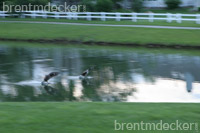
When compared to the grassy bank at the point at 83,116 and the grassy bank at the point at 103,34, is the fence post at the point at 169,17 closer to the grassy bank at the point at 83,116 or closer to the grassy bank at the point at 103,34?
the grassy bank at the point at 103,34

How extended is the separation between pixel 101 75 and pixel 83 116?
24.2 ft

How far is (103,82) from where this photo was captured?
42.8ft

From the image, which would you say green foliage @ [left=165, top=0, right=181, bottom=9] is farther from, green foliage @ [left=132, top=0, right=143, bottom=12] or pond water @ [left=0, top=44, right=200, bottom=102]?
pond water @ [left=0, top=44, right=200, bottom=102]

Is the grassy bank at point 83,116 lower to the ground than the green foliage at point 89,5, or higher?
lower

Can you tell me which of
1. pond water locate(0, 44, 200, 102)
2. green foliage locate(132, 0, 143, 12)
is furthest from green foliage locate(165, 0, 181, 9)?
pond water locate(0, 44, 200, 102)

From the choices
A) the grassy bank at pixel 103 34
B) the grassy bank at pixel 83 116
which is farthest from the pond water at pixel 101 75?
the grassy bank at pixel 103 34

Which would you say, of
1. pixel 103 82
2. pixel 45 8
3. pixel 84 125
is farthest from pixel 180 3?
pixel 84 125

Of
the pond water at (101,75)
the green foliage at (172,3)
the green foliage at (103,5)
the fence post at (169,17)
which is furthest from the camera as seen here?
the green foliage at (172,3)

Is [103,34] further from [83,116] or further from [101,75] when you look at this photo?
[83,116]

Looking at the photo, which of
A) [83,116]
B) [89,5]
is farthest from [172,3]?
[83,116]

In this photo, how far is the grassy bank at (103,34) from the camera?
24.4m

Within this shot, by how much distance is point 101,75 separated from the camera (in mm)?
14234

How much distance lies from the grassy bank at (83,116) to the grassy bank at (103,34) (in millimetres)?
16445

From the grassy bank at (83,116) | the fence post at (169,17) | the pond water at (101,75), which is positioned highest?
the fence post at (169,17)
